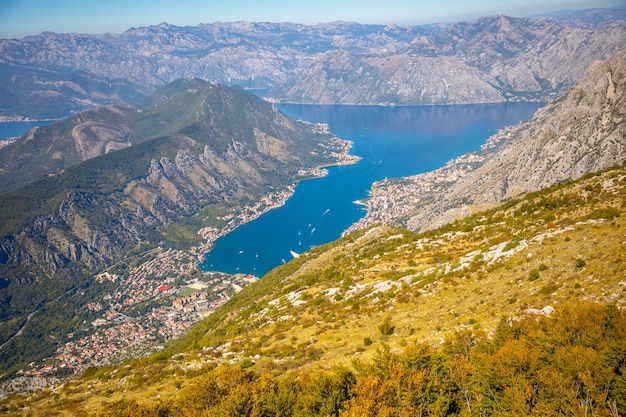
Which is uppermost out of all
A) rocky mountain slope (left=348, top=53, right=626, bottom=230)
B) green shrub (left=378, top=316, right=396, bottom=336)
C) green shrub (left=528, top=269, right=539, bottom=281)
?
green shrub (left=528, top=269, right=539, bottom=281)

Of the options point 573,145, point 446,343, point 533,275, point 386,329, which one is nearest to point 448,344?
point 446,343

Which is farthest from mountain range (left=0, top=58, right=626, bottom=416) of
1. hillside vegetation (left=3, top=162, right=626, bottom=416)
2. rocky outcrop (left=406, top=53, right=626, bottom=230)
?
rocky outcrop (left=406, top=53, right=626, bottom=230)

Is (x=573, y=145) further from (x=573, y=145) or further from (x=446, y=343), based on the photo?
(x=446, y=343)

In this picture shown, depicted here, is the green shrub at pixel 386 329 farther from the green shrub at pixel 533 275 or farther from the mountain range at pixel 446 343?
the green shrub at pixel 533 275

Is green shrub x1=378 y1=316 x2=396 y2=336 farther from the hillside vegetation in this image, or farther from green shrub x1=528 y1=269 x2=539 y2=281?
green shrub x1=528 y1=269 x2=539 y2=281

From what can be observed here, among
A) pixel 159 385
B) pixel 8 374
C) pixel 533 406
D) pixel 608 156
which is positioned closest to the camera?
pixel 533 406

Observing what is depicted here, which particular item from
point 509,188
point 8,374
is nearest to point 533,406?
point 509,188

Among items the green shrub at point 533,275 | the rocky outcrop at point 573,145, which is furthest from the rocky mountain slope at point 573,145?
the green shrub at point 533,275

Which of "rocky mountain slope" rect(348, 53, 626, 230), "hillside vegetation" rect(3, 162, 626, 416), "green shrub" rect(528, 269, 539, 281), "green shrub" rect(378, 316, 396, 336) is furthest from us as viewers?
"rocky mountain slope" rect(348, 53, 626, 230)

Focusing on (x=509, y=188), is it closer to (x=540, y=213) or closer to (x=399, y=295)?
(x=540, y=213)
